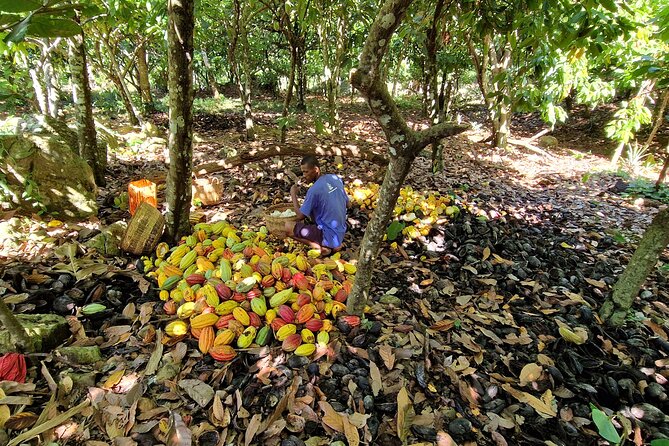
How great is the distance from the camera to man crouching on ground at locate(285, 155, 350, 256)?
3.17 meters

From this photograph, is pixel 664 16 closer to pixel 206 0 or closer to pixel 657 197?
pixel 657 197

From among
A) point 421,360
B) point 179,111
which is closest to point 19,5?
point 179,111

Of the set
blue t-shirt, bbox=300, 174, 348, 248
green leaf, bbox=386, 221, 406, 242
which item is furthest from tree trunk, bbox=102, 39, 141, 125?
green leaf, bbox=386, 221, 406, 242

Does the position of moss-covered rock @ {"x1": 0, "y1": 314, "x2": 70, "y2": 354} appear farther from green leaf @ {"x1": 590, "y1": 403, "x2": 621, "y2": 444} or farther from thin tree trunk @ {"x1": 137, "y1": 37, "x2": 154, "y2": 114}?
thin tree trunk @ {"x1": 137, "y1": 37, "x2": 154, "y2": 114}

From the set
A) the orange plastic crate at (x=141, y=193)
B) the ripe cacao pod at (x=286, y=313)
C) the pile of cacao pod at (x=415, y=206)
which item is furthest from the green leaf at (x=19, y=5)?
the pile of cacao pod at (x=415, y=206)

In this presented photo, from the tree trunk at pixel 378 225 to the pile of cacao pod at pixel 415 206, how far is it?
1.56 meters

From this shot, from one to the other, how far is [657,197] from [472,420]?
522cm

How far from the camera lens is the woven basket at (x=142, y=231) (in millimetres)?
2736

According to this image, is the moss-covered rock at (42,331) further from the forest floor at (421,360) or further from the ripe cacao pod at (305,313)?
the ripe cacao pod at (305,313)

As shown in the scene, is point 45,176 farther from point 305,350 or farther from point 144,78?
point 144,78

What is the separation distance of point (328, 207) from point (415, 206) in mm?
1319

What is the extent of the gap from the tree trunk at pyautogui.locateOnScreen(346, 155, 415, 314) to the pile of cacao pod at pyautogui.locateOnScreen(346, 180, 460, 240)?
1555mm

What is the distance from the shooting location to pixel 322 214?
3.24m

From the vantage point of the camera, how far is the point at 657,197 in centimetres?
488
